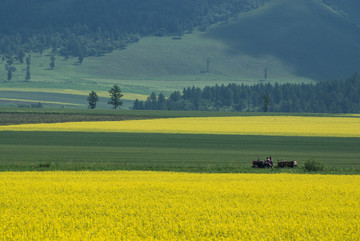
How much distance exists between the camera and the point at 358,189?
32.8 m

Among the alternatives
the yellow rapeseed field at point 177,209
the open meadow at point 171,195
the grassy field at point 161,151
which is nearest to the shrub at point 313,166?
the open meadow at point 171,195

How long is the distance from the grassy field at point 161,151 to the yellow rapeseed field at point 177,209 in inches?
423

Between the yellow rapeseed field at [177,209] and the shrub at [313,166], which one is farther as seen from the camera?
the shrub at [313,166]

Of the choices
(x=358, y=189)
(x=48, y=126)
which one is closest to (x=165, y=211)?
(x=358, y=189)

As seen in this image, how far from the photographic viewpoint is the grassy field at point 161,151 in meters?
49.1

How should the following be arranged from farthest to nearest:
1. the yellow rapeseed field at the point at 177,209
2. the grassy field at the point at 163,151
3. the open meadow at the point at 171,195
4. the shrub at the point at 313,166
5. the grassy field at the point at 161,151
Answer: the grassy field at the point at 161,151, the grassy field at the point at 163,151, the shrub at the point at 313,166, the open meadow at the point at 171,195, the yellow rapeseed field at the point at 177,209

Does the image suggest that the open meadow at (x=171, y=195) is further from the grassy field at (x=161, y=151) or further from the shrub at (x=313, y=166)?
the shrub at (x=313, y=166)

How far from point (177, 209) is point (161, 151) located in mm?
36508

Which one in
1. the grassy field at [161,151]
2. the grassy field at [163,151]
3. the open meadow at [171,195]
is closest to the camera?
the open meadow at [171,195]

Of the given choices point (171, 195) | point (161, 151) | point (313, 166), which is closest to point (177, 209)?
point (171, 195)

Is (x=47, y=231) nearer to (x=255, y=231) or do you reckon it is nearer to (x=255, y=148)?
(x=255, y=231)

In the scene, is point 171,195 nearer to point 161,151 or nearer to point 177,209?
point 177,209

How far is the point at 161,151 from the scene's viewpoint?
62281mm

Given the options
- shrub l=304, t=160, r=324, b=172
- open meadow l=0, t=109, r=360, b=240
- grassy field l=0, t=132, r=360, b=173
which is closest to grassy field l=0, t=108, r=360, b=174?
grassy field l=0, t=132, r=360, b=173
